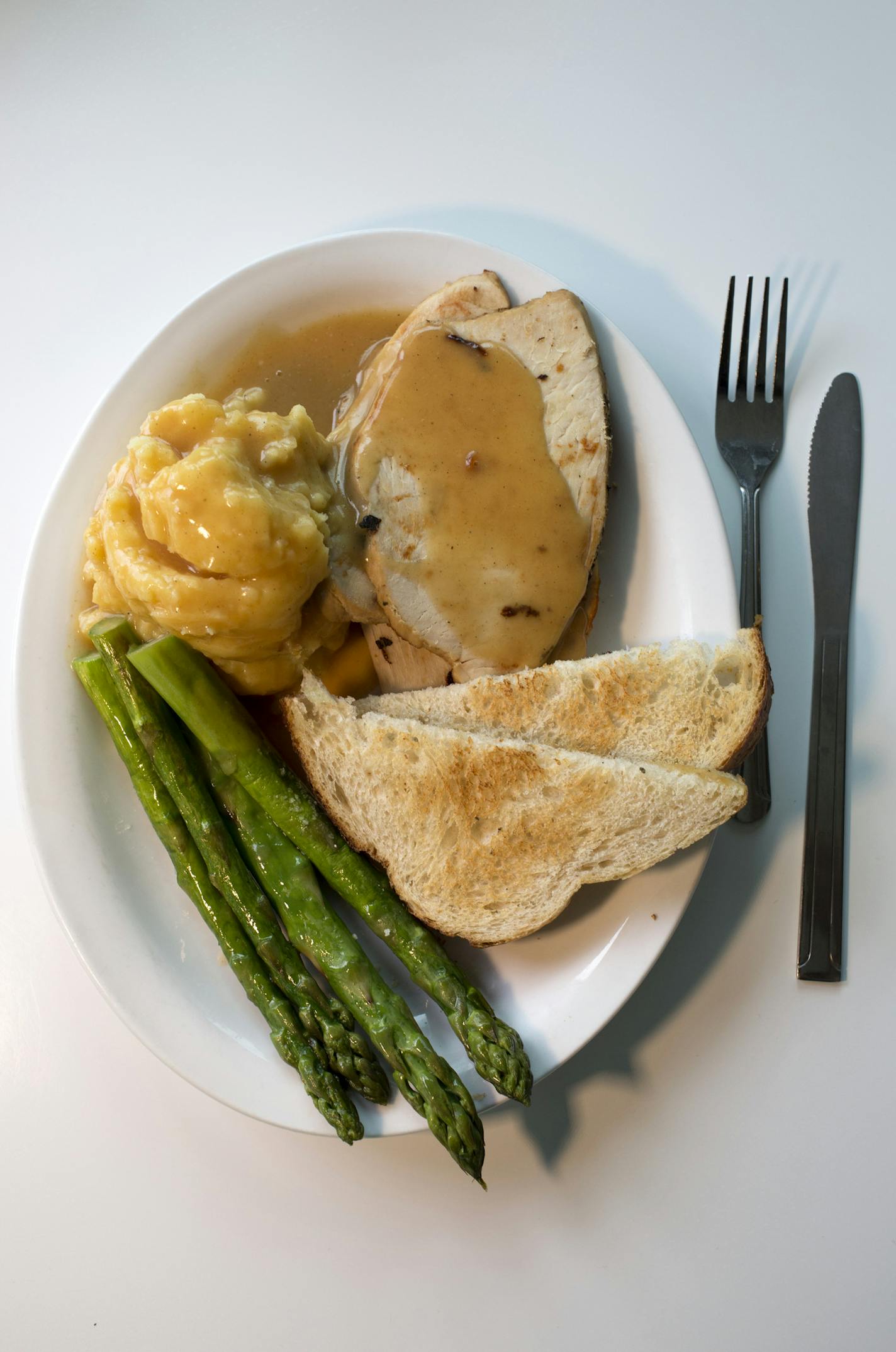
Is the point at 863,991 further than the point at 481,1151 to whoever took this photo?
Yes

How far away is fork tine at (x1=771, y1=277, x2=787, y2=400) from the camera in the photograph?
314cm

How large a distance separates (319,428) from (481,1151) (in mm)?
2248

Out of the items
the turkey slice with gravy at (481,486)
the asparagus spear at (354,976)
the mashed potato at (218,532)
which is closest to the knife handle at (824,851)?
the turkey slice with gravy at (481,486)

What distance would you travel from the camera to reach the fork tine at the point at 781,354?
124 inches

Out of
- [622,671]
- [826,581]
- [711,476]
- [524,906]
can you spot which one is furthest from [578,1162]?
[711,476]

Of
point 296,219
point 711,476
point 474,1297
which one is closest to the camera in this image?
point 474,1297

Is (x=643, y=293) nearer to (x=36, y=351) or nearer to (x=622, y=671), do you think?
(x=622, y=671)

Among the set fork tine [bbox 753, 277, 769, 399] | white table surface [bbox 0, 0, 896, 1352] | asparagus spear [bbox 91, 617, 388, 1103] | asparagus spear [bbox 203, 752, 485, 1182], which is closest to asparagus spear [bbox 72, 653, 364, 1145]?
asparagus spear [bbox 91, 617, 388, 1103]

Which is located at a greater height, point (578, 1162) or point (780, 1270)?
point (578, 1162)

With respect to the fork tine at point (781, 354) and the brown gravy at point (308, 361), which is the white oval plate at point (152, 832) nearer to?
the brown gravy at point (308, 361)

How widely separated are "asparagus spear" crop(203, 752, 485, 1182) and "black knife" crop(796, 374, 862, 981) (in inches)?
48.0

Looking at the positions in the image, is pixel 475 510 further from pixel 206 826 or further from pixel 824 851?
pixel 824 851

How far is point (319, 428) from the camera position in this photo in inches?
123

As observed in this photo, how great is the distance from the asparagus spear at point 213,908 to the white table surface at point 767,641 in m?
0.60
